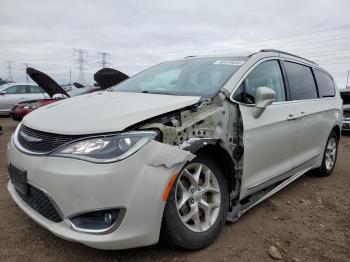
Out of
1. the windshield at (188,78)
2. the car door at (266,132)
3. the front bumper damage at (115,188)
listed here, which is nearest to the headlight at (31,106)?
the windshield at (188,78)

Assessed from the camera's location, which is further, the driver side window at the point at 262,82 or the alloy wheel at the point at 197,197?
the driver side window at the point at 262,82

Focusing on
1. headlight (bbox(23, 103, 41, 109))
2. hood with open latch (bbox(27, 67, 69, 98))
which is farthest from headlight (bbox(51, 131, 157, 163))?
headlight (bbox(23, 103, 41, 109))

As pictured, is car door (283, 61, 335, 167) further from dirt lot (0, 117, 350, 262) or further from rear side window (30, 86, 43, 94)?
rear side window (30, 86, 43, 94)

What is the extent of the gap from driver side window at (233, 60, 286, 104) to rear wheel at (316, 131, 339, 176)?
178 cm

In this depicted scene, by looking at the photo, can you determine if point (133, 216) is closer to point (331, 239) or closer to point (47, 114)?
point (47, 114)

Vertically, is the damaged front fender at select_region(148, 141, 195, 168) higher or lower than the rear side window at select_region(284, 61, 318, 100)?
lower

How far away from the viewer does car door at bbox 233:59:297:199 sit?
299cm

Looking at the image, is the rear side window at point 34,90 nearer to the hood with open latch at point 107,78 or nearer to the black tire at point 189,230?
the hood with open latch at point 107,78

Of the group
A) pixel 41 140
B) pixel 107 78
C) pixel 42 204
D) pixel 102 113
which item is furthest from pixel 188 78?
pixel 107 78

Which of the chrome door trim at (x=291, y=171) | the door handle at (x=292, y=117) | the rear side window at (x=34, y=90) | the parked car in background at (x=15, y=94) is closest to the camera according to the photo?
the chrome door trim at (x=291, y=171)

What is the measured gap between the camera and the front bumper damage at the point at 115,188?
2082 mm

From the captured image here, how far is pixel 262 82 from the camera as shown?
3.40 m

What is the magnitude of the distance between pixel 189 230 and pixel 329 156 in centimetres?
347

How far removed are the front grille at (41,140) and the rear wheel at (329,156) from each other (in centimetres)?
393
